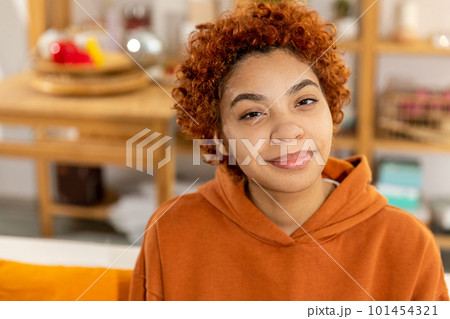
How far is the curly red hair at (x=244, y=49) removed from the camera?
2.34ft

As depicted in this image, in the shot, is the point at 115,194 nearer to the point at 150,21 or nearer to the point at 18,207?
the point at 18,207

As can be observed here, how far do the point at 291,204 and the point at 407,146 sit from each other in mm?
1098

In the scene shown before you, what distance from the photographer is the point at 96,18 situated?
1.97 meters

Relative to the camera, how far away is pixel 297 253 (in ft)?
2.54

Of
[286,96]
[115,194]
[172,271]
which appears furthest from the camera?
[115,194]

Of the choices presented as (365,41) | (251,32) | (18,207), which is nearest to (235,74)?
(251,32)

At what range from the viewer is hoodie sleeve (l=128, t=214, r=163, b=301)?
32.1 inches

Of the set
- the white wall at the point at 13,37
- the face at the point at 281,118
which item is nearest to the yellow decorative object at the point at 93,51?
the white wall at the point at 13,37

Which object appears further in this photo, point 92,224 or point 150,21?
point 92,224

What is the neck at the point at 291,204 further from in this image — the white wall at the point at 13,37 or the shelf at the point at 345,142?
the white wall at the point at 13,37

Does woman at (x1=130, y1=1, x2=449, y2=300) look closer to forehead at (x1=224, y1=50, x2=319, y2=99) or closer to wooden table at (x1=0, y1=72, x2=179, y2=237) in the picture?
forehead at (x1=224, y1=50, x2=319, y2=99)

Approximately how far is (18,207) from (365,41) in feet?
4.64

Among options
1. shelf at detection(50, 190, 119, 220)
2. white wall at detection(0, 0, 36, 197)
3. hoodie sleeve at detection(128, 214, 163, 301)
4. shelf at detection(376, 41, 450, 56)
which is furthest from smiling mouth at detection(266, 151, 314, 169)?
white wall at detection(0, 0, 36, 197)

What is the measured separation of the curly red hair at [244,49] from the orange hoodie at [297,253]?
0.11m
